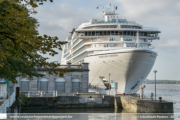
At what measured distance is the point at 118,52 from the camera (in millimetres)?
38469

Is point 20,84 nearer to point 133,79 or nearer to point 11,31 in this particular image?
point 133,79

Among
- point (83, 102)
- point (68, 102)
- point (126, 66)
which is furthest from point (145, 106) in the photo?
point (126, 66)

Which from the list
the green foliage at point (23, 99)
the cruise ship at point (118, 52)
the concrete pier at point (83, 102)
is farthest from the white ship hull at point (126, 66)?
the green foliage at point (23, 99)

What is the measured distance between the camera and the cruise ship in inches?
1510

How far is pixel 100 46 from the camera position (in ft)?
142

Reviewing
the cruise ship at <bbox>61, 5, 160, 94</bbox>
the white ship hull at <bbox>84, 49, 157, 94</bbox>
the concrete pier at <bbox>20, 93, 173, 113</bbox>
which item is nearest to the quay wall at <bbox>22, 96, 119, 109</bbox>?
the concrete pier at <bbox>20, 93, 173, 113</bbox>

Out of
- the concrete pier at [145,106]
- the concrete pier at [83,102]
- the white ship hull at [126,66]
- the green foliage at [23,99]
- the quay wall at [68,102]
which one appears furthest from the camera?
the white ship hull at [126,66]

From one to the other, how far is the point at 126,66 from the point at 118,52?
7.53 feet

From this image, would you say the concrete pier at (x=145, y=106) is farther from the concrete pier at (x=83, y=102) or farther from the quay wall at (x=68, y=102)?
the quay wall at (x=68, y=102)

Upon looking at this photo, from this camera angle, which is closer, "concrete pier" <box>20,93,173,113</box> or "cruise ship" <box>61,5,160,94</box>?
"concrete pier" <box>20,93,173,113</box>

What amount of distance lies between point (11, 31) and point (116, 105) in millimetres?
23945

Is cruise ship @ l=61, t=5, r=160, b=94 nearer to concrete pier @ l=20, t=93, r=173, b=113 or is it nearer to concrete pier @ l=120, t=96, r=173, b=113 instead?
concrete pier @ l=20, t=93, r=173, b=113

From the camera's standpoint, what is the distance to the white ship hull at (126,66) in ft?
125

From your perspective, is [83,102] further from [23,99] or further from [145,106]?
[145,106]
